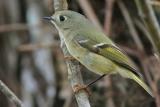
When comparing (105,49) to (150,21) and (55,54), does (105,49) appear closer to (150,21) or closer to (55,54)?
(150,21)

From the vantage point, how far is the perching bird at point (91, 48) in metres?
3.06

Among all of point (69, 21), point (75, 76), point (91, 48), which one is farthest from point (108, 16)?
point (75, 76)

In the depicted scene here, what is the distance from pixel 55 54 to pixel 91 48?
6.01 feet

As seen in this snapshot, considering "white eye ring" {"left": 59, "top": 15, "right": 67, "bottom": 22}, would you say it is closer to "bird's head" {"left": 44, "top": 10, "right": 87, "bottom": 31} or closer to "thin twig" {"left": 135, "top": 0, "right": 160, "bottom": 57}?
"bird's head" {"left": 44, "top": 10, "right": 87, "bottom": 31}

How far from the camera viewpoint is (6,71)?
16.1 ft

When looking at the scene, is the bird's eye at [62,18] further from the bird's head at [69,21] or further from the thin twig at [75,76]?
the thin twig at [75,76]

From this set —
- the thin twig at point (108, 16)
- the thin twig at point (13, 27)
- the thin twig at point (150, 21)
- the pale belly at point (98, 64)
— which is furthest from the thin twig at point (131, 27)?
the thin twig at point (150, 21)

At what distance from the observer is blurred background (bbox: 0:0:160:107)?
4.31m

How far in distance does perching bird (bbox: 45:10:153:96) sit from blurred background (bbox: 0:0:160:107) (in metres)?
0.99

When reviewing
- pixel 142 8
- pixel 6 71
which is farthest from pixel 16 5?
pixel 142 8

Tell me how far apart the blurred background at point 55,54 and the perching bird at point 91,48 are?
992 millimetres

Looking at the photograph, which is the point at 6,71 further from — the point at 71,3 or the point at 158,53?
the point at 158,53

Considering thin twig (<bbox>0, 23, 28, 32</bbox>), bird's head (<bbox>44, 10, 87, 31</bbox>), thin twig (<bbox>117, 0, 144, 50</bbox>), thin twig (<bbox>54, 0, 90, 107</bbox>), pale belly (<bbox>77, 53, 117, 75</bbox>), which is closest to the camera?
thin twig (<bbox>54, 0, 90, 107</bbox>)

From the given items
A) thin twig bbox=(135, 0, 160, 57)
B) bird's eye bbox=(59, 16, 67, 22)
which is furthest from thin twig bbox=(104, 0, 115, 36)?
thin twig bbox=(135, 0, 160, 57)
